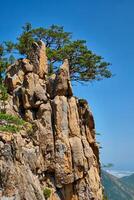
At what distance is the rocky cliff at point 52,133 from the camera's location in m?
33.6

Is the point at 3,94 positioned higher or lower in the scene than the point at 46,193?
higher

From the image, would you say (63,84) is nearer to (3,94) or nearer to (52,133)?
(52,133)

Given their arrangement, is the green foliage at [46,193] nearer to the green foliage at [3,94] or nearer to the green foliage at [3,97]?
the green foliage at [3,97]

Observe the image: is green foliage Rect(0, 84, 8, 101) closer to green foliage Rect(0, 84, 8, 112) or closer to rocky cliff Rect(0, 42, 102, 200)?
green foliage Rect(0, 84, 8, 112)

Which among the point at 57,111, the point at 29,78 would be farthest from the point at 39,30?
the point at 57,111

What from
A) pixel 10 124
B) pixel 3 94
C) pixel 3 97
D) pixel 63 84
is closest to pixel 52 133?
pixel 10 124

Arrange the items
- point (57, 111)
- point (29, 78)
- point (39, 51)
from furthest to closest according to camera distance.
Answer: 1. point (39, 51)
2. point (29, 78)
3. point (57, 111)

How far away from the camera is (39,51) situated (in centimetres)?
4266

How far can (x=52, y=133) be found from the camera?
36719mm

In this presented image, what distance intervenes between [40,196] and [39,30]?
29.5 meters

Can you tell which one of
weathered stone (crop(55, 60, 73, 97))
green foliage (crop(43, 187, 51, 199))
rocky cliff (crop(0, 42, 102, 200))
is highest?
weathered stone (crop(55, 60, 73, 97))

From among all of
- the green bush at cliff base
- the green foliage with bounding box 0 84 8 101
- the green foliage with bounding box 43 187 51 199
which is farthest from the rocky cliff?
the green foliage with bounding box 0 84 8 101

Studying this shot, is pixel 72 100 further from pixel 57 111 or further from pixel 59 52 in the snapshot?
pixel 59 52

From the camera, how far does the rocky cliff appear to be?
33594 mm
